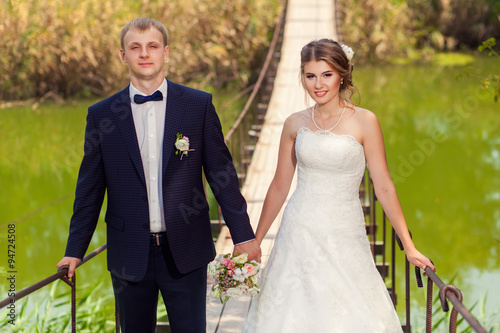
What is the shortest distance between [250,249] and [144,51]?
0.80m

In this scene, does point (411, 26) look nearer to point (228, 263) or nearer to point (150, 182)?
point (228, 263)

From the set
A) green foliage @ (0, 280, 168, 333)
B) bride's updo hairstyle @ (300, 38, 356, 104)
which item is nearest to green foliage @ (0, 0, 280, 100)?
green foliage @ (0, 280, 168, 333)

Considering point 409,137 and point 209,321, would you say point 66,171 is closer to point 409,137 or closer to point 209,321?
point 409,137

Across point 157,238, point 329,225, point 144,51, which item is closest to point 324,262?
point 329,225

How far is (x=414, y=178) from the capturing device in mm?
9133

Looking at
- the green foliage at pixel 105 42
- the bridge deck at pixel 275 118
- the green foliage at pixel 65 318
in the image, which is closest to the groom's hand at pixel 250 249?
the bridge deck at pixel 275 118

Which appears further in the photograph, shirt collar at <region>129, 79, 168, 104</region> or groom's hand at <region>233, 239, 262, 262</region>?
groom's hand at <region>233, 239, 262, 262</region>

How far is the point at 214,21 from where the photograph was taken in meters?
13.5

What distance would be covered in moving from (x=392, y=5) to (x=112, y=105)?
14.1m

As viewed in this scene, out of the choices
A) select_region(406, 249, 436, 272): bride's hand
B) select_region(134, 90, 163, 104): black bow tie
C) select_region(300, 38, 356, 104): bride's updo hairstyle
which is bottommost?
select_region(406, 249, 436, 272): bride's hand

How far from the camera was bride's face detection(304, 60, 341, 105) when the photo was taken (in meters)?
2.42

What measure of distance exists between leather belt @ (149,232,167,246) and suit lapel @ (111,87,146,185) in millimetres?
183

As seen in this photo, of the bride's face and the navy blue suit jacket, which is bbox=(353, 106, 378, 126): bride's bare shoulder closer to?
the bride's face

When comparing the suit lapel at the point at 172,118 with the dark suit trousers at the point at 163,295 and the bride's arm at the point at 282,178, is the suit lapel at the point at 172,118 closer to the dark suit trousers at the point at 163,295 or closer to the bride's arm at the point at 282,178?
the dark suit trousers at the point at 163,295
